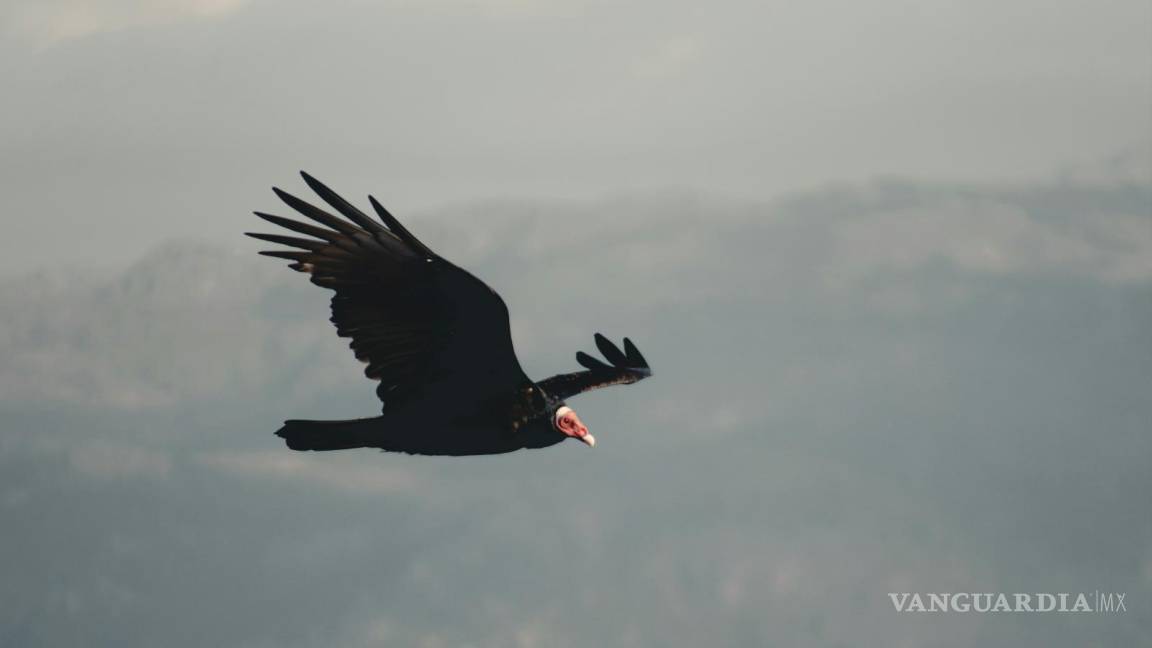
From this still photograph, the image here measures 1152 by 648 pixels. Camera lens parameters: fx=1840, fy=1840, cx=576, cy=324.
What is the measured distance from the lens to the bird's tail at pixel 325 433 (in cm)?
2323

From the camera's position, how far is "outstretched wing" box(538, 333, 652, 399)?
1073 inches

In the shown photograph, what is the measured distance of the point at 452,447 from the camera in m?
23.8

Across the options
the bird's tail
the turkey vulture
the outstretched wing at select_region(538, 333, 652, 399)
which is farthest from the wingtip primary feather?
the bird's tail

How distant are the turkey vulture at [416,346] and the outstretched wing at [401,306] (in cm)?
1

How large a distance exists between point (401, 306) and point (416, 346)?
606 mm

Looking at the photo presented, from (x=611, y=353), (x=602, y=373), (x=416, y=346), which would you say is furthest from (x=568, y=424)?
(x=611, y=353)

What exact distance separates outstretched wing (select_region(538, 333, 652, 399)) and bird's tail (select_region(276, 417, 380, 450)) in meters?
3.24

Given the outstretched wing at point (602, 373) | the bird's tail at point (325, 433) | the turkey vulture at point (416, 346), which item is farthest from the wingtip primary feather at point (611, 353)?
the bird's tail at point (325, 433)

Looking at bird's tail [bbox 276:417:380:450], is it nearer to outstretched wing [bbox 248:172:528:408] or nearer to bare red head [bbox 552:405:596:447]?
outstretched wing [bbox 248:172:528:408]

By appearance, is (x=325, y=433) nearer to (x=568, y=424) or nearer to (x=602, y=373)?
(x=568, y=424)

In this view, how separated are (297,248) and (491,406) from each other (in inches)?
127

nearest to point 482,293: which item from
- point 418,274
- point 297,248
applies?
point 418,274

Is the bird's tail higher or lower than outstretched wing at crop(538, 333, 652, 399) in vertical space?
lower

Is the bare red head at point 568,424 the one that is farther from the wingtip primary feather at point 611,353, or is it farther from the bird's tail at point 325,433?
the wingtip primary feather at point 611,353
